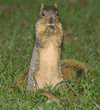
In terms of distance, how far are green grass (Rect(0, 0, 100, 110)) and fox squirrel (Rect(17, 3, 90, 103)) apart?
0.67 ft

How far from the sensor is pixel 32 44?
4422mm

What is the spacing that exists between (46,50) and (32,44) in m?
1.94

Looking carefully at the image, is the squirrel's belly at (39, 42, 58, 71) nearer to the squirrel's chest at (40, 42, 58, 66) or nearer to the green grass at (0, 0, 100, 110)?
the squirrel's chest at (40, 42, 58, 66)

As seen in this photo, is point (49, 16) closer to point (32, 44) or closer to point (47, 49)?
point (47, 49)

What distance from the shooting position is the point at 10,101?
2465mm

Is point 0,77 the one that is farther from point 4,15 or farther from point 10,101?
point 4,15

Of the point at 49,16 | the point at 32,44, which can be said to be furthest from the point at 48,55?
the point at 32,44

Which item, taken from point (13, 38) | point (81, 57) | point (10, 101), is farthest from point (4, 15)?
point (10, 101)

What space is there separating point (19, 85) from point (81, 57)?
1.62 m

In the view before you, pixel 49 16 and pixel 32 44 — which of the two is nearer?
pixel 49 16

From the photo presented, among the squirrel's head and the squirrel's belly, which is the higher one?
the squirrel's head

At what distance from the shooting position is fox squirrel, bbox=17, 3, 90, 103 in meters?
2.51

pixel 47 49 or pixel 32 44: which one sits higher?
pixel 47 49

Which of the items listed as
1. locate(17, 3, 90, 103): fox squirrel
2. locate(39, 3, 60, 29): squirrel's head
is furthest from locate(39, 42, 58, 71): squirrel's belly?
locate(39, 3, 60, 29): squirrel's head
